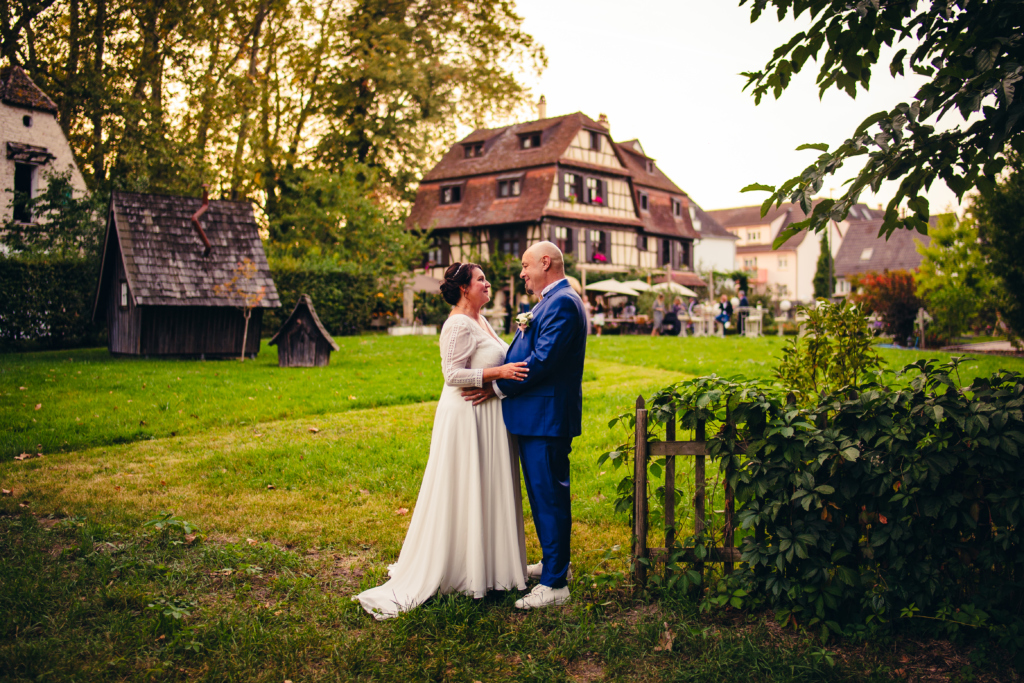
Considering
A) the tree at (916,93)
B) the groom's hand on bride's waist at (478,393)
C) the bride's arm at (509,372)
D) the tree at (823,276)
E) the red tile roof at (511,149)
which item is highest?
the red tile roof at (511,149)

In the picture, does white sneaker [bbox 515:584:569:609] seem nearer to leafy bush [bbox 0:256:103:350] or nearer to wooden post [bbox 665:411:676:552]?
wooden post [bbox 665:411:676:552]

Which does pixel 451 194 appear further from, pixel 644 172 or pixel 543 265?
pixel 543 265

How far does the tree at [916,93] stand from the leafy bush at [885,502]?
3.43 ft

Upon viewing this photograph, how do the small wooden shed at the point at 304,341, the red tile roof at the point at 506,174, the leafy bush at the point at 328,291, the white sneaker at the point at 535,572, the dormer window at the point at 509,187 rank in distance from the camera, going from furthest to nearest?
1. the dormer window at the point at 509,187
2. the red tile roof at the point at 506,174
3. the leafy bush at the point at 328,291
4. the small wooden shed at the point at 304,341
5. the white sneaker at the point at 535,572

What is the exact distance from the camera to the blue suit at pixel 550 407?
173 inches

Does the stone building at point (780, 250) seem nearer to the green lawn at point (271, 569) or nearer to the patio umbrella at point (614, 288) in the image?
the patio umbrella at point (614, 288)

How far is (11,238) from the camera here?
1973 centimetres

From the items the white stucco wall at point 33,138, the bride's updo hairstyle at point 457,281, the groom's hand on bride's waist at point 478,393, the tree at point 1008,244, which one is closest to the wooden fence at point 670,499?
the groom's hand on bride's waist at point 478,393

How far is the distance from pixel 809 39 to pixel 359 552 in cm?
467

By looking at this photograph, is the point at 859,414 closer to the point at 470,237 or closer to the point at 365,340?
the point at 365,340

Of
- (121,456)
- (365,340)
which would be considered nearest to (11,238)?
(365,340)

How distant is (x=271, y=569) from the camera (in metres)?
5.20

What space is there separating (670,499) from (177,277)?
16064 millimetres

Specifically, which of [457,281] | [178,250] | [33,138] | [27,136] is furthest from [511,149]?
[457,281]
